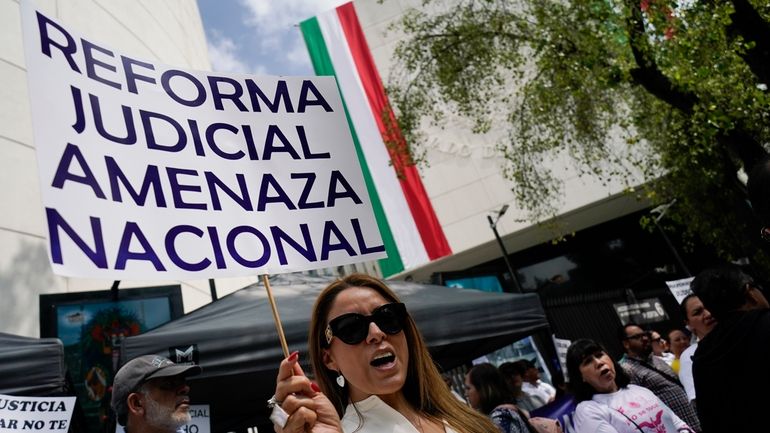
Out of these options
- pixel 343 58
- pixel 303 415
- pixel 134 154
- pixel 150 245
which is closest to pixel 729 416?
pixel 303 415

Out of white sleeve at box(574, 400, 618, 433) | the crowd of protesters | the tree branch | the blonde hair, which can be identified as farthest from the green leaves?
the blonde hair

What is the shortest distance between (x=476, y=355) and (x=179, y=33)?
8.71 meters

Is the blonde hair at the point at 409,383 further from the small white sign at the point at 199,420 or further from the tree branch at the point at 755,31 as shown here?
the tree branch at the point at 755,31

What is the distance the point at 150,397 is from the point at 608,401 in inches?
111

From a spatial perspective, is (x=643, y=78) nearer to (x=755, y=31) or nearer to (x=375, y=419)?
(x=755, y=31)

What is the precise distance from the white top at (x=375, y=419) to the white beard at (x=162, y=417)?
1.34m

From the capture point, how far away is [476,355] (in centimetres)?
595

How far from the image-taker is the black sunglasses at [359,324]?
1796 mm

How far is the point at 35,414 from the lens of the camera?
332cm

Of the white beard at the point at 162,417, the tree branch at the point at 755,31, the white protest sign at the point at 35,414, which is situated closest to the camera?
the white beard at the point at 162,417

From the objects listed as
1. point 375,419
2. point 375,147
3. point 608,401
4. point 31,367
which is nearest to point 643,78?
point 608,401

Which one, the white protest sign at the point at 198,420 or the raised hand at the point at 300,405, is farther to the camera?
the white protest sign at the point at 198,420

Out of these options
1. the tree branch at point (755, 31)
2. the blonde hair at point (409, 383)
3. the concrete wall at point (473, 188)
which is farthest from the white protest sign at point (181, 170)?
the concrete wall at point (473, 188)

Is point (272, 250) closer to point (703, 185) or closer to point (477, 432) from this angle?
point (477, 432)
